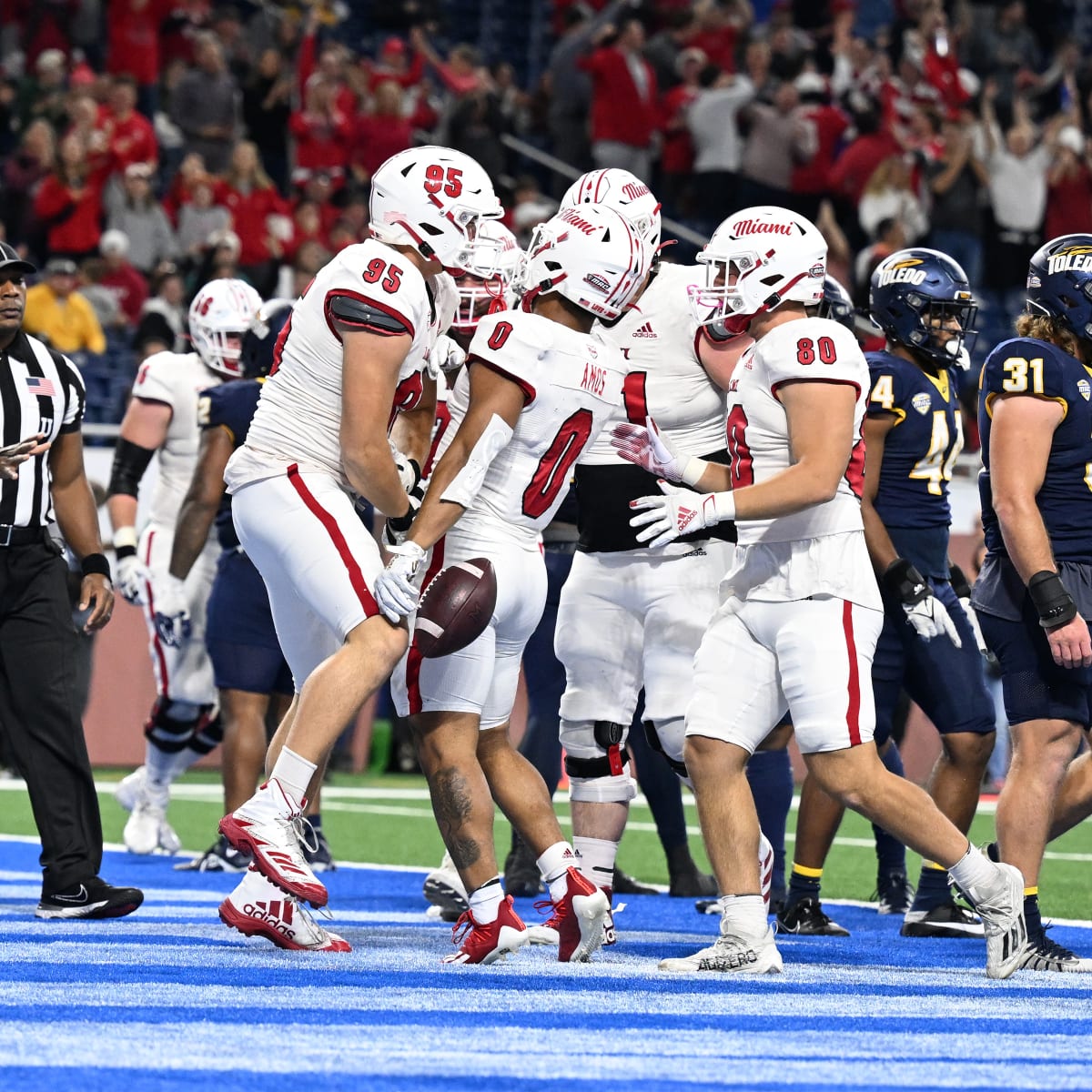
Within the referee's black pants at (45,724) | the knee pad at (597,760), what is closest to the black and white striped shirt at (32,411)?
the referee's black pants at (45,724)

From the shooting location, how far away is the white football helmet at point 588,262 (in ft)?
19.3

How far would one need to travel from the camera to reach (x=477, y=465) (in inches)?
222

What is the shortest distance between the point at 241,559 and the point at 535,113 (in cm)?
1175

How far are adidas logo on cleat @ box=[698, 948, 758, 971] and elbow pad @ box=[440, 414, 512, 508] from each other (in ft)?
4.50

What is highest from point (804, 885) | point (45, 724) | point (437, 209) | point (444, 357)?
point (437, 209)

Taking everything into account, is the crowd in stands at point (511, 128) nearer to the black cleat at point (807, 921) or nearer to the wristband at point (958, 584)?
the wristband at point (958, 584)

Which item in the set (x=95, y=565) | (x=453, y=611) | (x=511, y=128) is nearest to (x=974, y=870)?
(x=453, y=611)

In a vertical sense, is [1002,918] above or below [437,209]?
below

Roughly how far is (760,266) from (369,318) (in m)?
1.09

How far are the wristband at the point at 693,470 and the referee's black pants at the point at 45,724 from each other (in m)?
2.06

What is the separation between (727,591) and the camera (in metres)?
5.93

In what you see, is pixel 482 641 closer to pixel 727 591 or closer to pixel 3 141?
pixel 727 591

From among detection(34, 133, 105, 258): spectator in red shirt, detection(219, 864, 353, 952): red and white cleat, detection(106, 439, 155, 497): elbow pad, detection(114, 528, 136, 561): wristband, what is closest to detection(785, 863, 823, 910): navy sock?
detection(219, 864, 353, 952): red and white cleat

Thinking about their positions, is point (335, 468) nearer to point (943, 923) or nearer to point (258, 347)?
point (943, 923)
